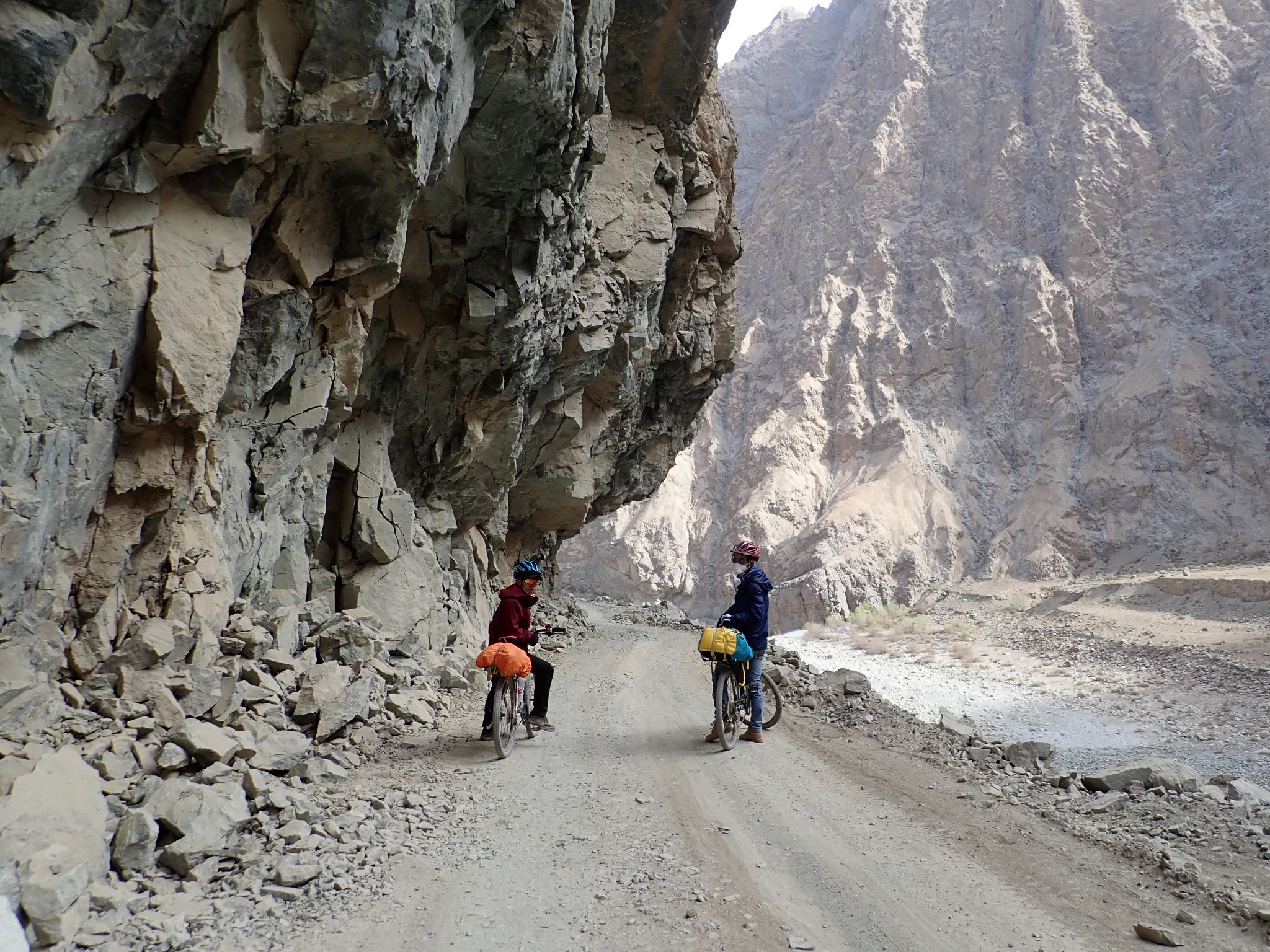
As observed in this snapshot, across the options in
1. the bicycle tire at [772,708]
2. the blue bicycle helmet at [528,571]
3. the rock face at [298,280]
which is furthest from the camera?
the bicycle tire at [772,708]

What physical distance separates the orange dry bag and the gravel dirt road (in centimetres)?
86

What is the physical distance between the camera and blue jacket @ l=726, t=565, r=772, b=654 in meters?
8.37

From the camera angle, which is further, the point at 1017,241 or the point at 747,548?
the point at 1017,241

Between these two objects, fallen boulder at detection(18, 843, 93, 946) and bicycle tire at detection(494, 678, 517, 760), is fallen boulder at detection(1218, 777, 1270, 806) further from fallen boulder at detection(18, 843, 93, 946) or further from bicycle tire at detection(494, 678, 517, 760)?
fallen boulder at detection(18, 843, 93, 946)

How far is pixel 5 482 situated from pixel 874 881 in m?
6.29

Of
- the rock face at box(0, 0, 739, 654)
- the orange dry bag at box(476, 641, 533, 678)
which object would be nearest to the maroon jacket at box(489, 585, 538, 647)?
the orange dry bag at box(476, 641, 533, 678)

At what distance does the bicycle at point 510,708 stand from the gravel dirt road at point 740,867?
0.22 metres

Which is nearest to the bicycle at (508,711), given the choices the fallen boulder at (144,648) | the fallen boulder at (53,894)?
the fallen boulder at (144,648)

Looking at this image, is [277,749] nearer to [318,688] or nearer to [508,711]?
[318,688]

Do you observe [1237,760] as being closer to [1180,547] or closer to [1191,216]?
[1180,547]

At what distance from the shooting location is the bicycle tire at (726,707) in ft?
26.4

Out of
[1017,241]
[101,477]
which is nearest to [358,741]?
[101,477]

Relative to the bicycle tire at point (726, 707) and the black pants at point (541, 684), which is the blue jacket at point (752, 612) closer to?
the bicycle tire at point (726, 707)

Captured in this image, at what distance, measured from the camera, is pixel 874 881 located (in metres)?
→ 5.05
